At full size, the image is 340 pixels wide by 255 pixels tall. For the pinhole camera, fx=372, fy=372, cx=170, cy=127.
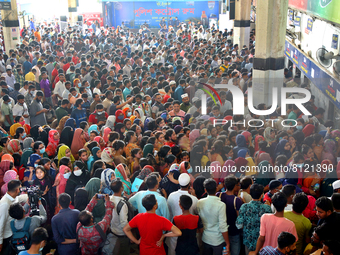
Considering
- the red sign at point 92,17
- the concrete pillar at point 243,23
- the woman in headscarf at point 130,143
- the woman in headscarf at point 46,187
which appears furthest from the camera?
the red sign at point 92,17

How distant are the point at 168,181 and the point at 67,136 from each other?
298 centimetres

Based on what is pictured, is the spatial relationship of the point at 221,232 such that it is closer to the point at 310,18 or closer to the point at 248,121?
the point at 248,121

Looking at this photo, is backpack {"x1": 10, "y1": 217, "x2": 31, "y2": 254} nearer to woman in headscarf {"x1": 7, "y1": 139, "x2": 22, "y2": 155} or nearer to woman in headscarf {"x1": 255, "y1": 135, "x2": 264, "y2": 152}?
woman in headscarf {"x1": 7, "y1": 139, "x2": 22, "y2": 155}

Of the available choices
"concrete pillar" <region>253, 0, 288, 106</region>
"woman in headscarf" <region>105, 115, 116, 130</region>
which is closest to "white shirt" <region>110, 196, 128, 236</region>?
"woman in headscarf" <region>105, 115, 116, 130</region>

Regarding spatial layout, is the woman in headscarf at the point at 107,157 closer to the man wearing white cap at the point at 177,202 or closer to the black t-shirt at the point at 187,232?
the man wearing white cap at the point at 177,202

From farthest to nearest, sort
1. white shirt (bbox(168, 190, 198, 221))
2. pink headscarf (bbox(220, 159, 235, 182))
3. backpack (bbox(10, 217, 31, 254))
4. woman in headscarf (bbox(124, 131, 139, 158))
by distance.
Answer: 1. woman in headscarf (bbox(124, 131, 139, 158))
2. pink headscarf (bbox(220, 159, 235, 182))
3. white shirt (bbox(168, 190, 198, 221))
4. backpack (bbox(10, 217, 31, 254))

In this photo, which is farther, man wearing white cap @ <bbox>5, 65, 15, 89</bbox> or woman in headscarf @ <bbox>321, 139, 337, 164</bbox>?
man wearing white cap @ <bbox>5, 65, 15, 89</bbox>

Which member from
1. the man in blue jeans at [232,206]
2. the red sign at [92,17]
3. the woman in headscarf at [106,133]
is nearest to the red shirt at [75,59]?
the woman in headscarf at [106,133]

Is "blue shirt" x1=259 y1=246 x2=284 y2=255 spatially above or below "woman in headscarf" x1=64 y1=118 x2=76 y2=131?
below

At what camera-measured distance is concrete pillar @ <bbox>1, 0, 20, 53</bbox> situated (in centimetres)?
Result: 1700

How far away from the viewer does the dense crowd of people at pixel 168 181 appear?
394cm

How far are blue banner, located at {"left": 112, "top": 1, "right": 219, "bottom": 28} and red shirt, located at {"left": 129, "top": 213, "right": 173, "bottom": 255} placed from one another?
28.2 metres

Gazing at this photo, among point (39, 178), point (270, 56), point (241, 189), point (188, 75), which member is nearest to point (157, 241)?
point (241, 189)

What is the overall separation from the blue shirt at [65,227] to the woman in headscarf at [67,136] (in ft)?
9.81
